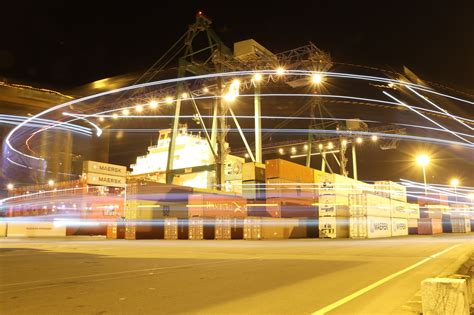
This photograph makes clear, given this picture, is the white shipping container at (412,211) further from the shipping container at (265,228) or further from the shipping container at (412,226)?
the shipping container at (265,228)

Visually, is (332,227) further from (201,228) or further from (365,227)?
(201,228)

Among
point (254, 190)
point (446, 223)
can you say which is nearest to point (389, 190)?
point (254, 190)

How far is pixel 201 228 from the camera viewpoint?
122ft

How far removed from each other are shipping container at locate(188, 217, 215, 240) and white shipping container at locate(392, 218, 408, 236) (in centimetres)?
1976

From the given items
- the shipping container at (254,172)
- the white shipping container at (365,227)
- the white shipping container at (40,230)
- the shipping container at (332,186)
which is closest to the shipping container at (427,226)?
the shipping container at (332,186)

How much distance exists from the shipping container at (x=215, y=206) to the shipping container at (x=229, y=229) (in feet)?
4.79

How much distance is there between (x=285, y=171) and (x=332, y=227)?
7.45 m

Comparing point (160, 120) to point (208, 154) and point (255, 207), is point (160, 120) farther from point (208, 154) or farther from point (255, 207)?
point (255, 207)

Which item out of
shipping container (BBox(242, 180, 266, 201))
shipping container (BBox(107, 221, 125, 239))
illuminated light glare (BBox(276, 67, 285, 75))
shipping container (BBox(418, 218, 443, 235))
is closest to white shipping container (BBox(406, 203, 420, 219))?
shipping container (BBox(418, 218, 443, 235))

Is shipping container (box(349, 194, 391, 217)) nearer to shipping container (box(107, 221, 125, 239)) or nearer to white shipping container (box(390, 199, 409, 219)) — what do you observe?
white shipping container (box(390, 199, 409, 219))

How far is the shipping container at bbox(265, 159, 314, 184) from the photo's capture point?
132 ft

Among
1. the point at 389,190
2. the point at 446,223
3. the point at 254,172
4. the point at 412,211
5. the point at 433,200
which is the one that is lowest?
the point at 446,223

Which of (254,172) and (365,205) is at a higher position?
(254,172)

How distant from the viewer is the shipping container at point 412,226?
166 ft
